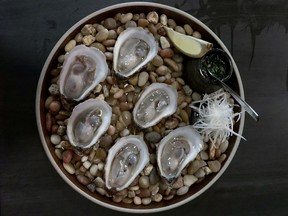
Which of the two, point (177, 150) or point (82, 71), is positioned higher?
point (82, 71)

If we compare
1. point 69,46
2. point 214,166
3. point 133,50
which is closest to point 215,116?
point 214,166

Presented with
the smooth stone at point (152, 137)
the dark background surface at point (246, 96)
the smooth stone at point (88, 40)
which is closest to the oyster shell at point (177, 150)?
the smooth stone at point (152, 137)

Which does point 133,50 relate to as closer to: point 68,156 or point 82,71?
point 82,71

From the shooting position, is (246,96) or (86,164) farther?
(246,96)

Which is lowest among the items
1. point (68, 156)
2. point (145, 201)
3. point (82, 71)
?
point (145, 201)

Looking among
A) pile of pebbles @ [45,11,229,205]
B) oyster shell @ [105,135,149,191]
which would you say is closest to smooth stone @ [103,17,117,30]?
pile of pebbles @ [45,11,229,205]

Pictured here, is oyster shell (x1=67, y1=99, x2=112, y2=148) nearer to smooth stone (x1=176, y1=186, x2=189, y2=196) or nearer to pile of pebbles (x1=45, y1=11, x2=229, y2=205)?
pile of pebbles (x1=45, y1=11, x2=229, y2=205)

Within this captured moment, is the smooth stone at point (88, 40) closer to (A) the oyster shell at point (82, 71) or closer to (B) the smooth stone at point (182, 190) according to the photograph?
(A) the oyster shell at point (82, 71)
